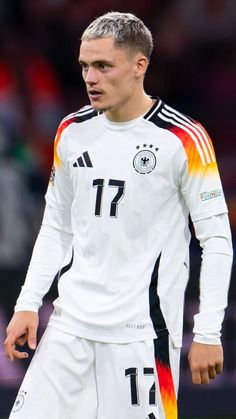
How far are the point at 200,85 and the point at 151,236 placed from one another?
21.4 feet

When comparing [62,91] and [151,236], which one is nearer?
[151,236]

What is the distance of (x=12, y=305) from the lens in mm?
7688

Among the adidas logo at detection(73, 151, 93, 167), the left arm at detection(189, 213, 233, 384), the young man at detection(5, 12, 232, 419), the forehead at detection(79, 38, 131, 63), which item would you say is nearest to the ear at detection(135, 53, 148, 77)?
the young man at detection(5, 12, 232, 419)

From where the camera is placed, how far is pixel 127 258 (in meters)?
4.34

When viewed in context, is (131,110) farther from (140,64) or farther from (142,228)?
(142,228)

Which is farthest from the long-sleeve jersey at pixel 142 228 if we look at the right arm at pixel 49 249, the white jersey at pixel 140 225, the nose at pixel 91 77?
the nose at pixel 91 77

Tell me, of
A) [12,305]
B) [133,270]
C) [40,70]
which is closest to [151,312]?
[133,270]

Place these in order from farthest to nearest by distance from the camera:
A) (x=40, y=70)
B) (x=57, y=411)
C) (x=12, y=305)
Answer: (x=40, y=70) → (x=12, y=305) → (x=57, y=411)

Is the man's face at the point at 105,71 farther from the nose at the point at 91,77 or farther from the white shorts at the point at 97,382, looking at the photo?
the white shorts at the point at 97,382

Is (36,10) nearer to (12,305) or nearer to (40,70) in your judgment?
(40,70)

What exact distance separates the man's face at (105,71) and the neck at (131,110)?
0.13 feet

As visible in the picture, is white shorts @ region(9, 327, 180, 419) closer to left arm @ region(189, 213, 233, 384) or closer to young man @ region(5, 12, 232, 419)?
young man @ region(5, 12, 232, 419)

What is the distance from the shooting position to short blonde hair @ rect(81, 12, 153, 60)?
4.33 meters

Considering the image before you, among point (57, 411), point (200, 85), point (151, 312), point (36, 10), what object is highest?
point (36, 10)
